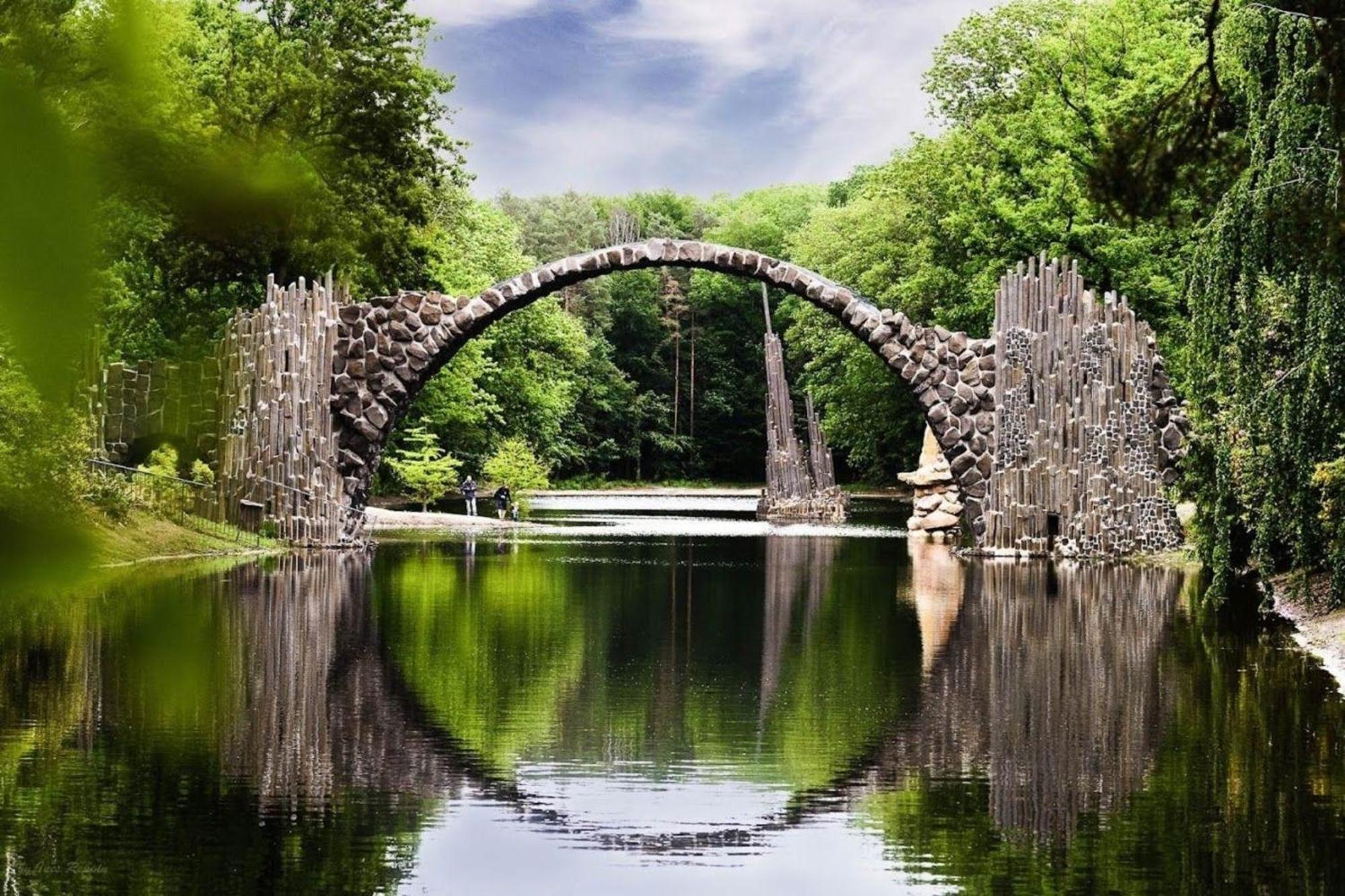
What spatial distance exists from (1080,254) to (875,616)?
2030cm

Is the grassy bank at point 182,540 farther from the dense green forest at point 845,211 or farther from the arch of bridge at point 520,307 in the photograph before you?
the dense green forest at point 845,211

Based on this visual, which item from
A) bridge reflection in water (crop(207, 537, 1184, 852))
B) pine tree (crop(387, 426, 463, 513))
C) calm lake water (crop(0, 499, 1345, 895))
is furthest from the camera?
pine tree (crop(387, 426, 463, 513))

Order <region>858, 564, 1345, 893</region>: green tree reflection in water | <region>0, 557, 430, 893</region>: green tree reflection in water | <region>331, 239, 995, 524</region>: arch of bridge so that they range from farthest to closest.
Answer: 1. <region>331, 239, 995, 524</region>: arch of bridge
2. <region>858, 564, 1345, 893</region>: green tree reflection in water
3. <region>0, 557, 430, 893</region>: green tree reflection in water

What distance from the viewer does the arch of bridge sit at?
27125mm

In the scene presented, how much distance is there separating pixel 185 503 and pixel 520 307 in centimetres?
548

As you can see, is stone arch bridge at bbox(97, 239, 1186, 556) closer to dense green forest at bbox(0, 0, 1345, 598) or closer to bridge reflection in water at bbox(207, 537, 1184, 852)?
dense green forest at bbox(0, 0, 1345, 598)

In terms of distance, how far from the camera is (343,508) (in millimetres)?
27500

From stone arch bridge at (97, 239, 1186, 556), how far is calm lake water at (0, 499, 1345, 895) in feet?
21.6

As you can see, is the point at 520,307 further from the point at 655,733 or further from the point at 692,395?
the point at 692,395

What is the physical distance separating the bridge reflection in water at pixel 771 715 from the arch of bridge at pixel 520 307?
708 centimetres

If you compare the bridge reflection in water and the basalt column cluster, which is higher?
the basalt column cluster

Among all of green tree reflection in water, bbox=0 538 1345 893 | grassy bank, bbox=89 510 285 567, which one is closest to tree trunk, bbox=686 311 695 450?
grassy bank, bbox=89 510 285 567

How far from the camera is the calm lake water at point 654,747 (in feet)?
23.5

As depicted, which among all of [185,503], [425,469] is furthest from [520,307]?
[425,469]
